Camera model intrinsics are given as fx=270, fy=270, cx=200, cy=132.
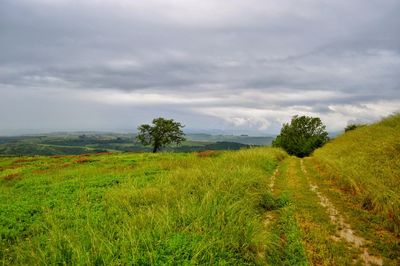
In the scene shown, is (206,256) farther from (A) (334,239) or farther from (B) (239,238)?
(A) (334,239)

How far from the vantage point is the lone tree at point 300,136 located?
79094 millimetres

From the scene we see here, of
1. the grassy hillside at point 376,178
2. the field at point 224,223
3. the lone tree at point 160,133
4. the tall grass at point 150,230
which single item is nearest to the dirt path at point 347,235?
the field at point 224,223

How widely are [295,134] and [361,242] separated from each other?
8112 centimetres

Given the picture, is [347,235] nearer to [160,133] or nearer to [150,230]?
[150,230]

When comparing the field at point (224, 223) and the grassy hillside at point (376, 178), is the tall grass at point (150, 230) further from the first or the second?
the grassy hillside at point (376, 178)

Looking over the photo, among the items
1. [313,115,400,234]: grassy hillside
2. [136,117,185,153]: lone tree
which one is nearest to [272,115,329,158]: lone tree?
[136,117,185,153]: lone tree

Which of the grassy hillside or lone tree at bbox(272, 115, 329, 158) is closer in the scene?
the grassy hillside

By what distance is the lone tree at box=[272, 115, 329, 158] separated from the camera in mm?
79094

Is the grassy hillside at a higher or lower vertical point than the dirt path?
higher

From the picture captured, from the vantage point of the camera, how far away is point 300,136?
83.9 metres

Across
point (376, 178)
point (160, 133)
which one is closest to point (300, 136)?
point (160, 133)

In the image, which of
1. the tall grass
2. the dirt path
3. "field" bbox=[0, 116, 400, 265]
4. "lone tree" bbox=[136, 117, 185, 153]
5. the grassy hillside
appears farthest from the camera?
"lone tree" bbox=[136, 117, 185, 153]

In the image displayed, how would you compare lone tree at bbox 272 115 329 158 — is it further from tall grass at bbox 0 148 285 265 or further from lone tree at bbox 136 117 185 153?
tall grass at bbox 0 148 285 265

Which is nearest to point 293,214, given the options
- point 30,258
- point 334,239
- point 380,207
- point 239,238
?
point 334,239
